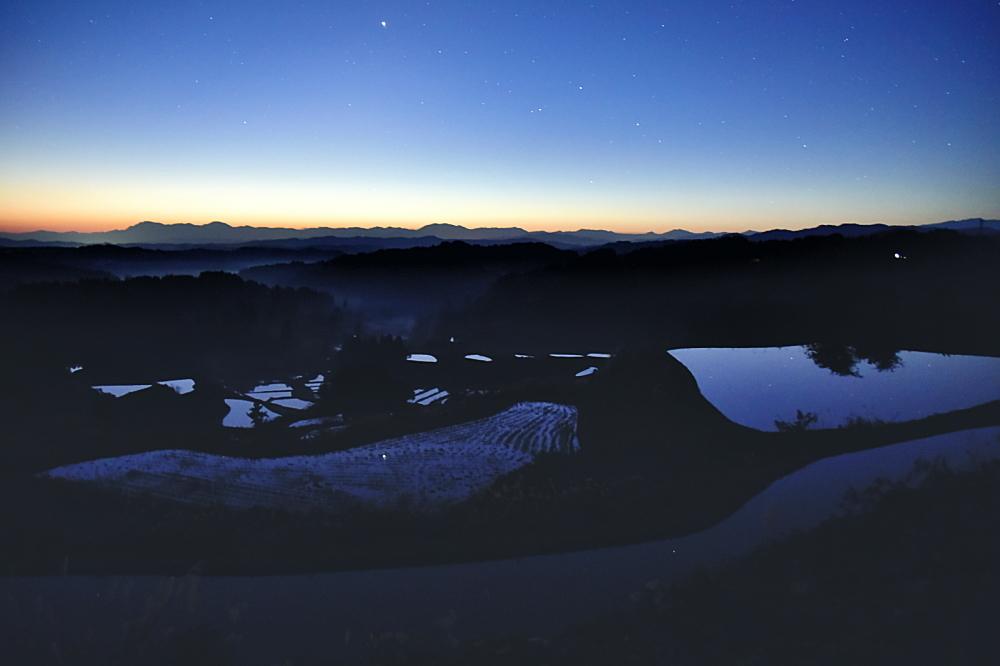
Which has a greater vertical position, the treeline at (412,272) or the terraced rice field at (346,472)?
the treeline at (412,272)

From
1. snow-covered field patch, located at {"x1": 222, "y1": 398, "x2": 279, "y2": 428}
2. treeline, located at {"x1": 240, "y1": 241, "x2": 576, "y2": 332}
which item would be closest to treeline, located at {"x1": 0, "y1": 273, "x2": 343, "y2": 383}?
treeline, located at {"x1": 240, "y1": 241, "x2": 576, "y2": 332}

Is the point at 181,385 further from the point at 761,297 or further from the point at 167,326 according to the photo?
the point at 761,297

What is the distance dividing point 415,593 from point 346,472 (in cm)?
452

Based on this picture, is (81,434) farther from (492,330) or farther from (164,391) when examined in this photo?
(492,330)

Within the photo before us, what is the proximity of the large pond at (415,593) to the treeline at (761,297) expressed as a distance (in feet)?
50.4

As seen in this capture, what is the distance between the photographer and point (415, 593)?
7312mm

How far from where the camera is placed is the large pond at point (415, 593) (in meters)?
6.41

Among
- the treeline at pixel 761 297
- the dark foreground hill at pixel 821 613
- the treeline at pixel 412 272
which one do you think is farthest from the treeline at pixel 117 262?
the dark foreground hill at pixel 821 613

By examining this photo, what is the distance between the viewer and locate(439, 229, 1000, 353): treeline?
84.8ft

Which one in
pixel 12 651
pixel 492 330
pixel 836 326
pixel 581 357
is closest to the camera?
pixel 12 651

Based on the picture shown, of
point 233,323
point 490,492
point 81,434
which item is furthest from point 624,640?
point 233,323

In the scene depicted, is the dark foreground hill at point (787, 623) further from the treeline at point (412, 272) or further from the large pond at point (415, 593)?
the treeline at point (412, 272)

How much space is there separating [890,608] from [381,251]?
56286mm

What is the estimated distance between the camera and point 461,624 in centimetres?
654
